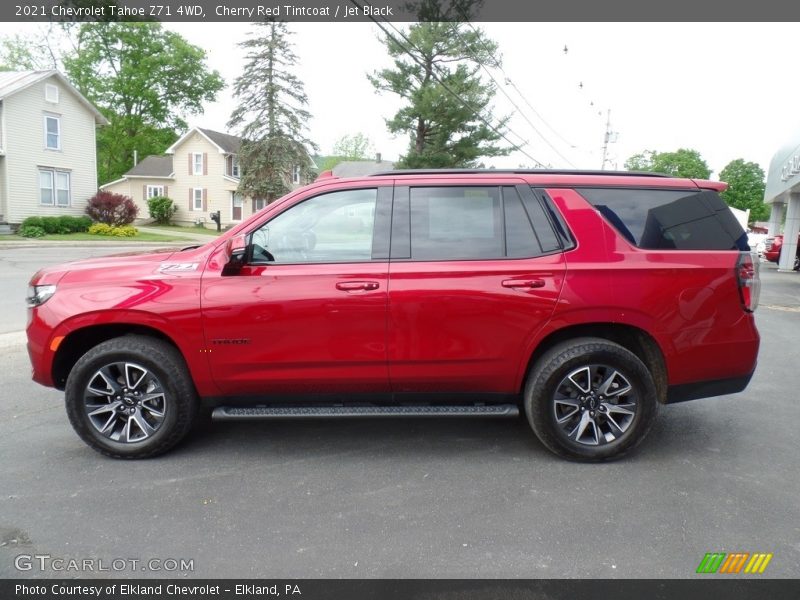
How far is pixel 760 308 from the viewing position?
11.7 meters

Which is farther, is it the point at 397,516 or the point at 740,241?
the point at 740,241

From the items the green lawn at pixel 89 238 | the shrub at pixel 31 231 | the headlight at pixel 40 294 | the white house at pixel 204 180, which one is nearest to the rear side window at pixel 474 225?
the headlight at pixel 40 294

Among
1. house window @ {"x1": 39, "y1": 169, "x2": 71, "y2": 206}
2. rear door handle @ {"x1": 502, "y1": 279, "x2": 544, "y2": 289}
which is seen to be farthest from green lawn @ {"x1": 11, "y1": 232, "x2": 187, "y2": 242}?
rear door handle @ {"x1": 502, "y1": 279, "x2": 544, "y2": 289}

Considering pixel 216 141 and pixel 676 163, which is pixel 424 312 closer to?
pixel 216 141

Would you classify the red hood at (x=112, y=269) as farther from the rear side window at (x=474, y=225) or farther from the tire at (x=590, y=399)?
the tire at (x=590, y=399)

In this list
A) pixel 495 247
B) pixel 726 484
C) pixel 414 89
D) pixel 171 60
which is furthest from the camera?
pixel 171 60

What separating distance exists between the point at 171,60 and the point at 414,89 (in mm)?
28879

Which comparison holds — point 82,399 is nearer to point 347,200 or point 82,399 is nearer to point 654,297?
point 347,200

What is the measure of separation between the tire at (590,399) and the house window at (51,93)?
33465 mm

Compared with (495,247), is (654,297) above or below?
below

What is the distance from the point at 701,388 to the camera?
4145 mm

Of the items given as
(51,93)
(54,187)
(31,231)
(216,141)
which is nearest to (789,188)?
(31,231)

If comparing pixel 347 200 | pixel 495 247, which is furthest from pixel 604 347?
pixel 347 200

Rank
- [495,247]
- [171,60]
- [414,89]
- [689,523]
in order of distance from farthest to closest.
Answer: [171,60] → [414,89] → [495,247] → [689,523]
